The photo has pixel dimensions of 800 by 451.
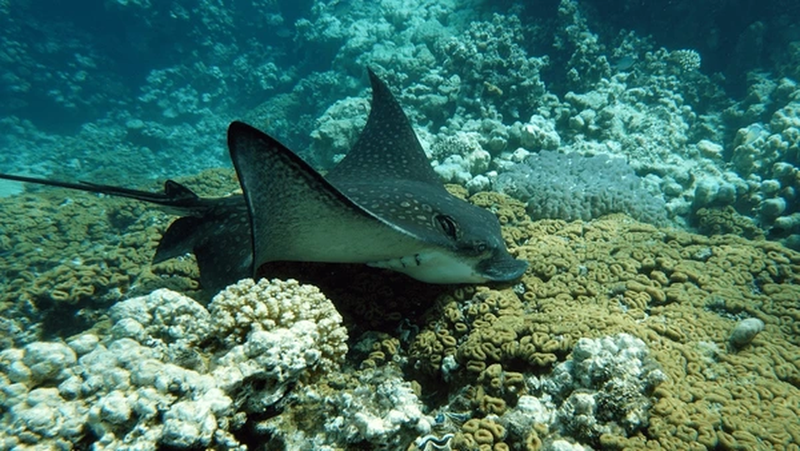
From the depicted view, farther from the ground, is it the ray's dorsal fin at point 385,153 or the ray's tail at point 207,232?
the ray's dorsal fin at point 385,153

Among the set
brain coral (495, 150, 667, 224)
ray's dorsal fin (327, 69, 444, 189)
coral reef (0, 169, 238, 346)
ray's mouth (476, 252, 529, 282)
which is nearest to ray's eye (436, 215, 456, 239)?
ray's mouth (476, 252, 529, 282)

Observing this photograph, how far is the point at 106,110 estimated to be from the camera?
1012 inches

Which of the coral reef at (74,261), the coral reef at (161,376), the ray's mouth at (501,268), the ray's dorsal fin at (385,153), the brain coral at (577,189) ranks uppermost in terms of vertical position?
the ray's dorsal fin at (385,153)

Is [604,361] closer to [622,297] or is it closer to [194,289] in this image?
[622,297]

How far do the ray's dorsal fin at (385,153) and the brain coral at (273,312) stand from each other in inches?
83.7

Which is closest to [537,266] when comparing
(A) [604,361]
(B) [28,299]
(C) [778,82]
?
(A) [604,361]

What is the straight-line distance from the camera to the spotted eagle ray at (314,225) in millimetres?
2379

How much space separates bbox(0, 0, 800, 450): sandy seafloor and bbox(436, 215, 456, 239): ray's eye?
23.9 inches

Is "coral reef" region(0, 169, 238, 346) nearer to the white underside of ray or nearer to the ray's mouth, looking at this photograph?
the white underside of ray

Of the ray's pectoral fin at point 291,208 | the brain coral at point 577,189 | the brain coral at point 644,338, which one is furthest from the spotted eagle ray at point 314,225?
the brain coral at point 577,189

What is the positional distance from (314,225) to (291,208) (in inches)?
7.6

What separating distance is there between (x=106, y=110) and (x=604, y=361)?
3242 cm

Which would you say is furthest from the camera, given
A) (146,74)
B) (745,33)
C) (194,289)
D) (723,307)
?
(146,74)

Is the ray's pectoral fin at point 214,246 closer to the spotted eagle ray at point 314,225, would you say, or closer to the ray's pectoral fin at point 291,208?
the spotted eagle ray at point 314,225
